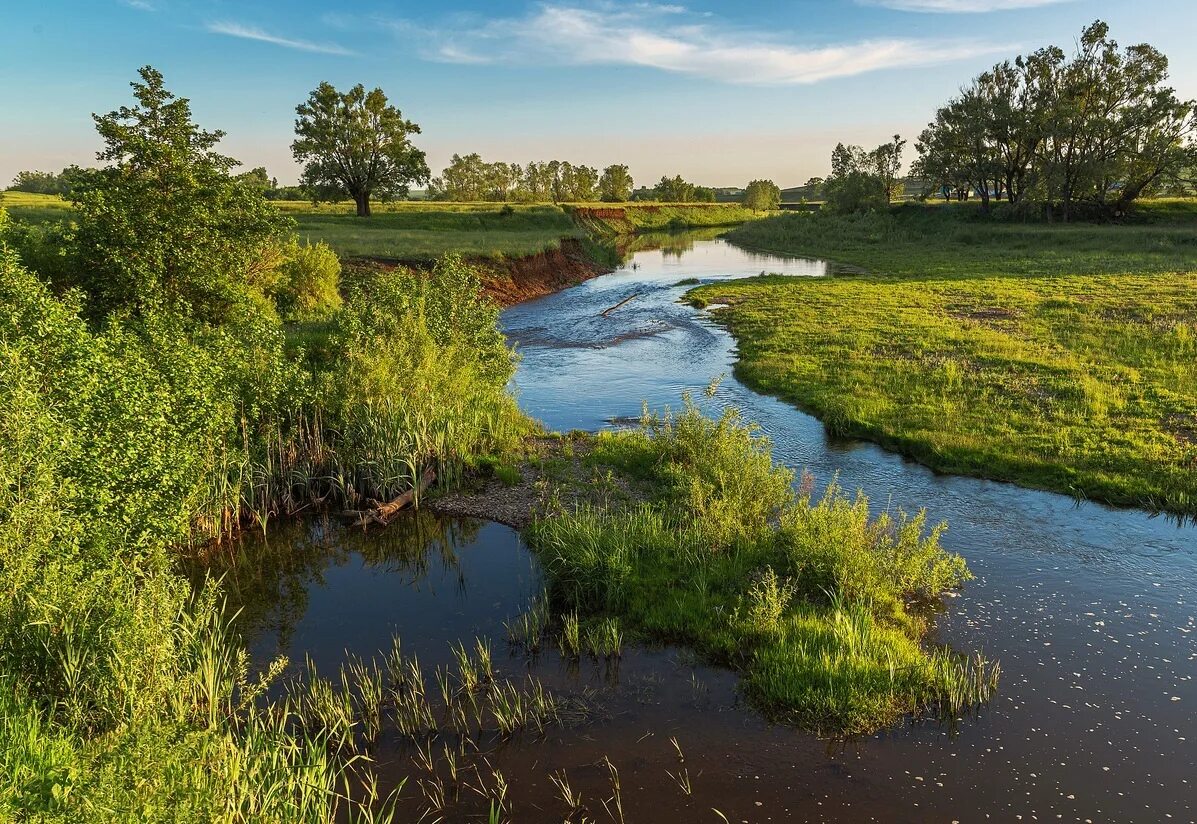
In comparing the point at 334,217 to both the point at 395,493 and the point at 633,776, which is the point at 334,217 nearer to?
the point at 395,493

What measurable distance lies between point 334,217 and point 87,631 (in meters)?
72.3

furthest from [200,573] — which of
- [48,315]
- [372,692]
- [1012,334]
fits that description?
[1012,334]

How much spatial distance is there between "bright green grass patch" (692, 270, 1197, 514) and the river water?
1267 mm

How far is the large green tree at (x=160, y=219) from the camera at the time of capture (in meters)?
16.2

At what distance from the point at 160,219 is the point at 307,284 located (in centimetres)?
1314

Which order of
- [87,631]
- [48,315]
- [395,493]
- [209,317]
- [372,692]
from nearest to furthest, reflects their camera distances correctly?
[87,631]
[372,692]
[48,315]
[395,493]
[209,317]

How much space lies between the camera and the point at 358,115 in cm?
7269

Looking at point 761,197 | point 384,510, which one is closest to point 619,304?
point 384,510

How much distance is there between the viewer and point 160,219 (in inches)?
656

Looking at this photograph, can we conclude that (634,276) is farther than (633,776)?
Yes

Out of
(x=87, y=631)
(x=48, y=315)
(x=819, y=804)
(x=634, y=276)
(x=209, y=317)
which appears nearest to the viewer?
(x=819, y=804)

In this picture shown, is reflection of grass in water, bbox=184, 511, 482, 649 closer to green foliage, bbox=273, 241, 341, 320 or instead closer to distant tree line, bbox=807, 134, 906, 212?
green foliage, bbox=273, 241, 341, 320

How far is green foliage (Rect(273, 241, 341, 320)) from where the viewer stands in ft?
90.5

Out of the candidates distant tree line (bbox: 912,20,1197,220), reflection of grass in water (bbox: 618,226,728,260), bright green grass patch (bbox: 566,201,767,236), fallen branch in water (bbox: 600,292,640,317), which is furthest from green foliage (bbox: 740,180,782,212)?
fallen branch in water (bbox: 600,292,640,317)
